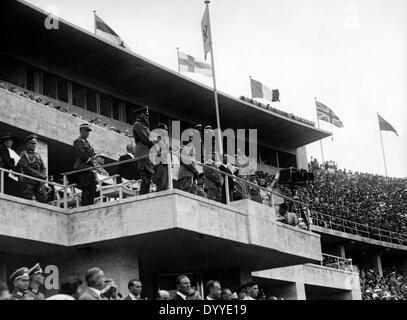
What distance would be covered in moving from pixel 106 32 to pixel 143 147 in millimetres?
12391

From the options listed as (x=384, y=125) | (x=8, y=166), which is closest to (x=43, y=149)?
(x=8, y=166)

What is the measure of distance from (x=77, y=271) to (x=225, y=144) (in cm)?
1959

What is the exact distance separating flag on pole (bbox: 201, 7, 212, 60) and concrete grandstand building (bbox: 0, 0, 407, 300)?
190 cm

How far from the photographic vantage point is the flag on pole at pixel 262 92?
Answer: 33469mm

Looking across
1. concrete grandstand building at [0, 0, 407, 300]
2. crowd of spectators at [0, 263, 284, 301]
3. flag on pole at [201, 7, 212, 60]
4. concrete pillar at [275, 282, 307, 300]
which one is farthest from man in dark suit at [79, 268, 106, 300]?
flag on pole at [201, 7, 212, 60]

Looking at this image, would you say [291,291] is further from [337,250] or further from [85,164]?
[337,250]

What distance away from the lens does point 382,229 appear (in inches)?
1587

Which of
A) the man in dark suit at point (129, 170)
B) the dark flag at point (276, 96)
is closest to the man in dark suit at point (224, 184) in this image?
the man in dark suit at point (129, 170)

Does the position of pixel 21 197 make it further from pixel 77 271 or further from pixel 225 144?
pixel 225 144

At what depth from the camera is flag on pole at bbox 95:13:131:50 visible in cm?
2572

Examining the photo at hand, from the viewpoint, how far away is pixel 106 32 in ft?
85.4
